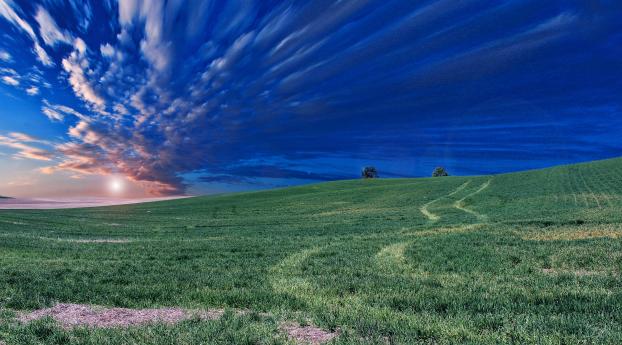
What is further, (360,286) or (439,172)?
(439,172)

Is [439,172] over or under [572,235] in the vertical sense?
over

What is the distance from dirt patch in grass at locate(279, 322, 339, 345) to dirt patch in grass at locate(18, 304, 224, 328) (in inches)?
71.1

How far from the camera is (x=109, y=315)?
8719 mm

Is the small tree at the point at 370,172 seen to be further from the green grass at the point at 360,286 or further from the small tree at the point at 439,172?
the green grass at the point at 360,286

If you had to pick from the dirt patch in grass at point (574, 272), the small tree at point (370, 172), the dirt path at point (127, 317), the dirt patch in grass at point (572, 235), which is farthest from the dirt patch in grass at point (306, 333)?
the small tree at point (370, 172)

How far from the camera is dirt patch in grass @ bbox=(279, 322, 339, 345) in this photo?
6657mm

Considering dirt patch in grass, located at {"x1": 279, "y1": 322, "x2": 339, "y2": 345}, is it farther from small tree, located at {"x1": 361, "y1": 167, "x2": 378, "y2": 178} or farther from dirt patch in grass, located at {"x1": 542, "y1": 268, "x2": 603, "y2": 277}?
small tree, located at {"x1": 361, "y1": 167, "x2": 378, "y2": 178}

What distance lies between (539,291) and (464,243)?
9967 millimetres

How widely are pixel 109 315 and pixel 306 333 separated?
4.79 m

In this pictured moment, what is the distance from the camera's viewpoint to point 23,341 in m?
6.87

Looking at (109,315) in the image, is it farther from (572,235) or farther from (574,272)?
(572,235)

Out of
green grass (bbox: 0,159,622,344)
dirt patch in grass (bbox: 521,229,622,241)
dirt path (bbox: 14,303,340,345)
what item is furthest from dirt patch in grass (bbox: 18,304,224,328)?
dirt patch in grass (bbox: 521,229,622,241)

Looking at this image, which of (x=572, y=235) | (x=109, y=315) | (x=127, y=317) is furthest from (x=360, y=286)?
(x=572, y=235)

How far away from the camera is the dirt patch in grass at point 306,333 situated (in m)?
6.66
